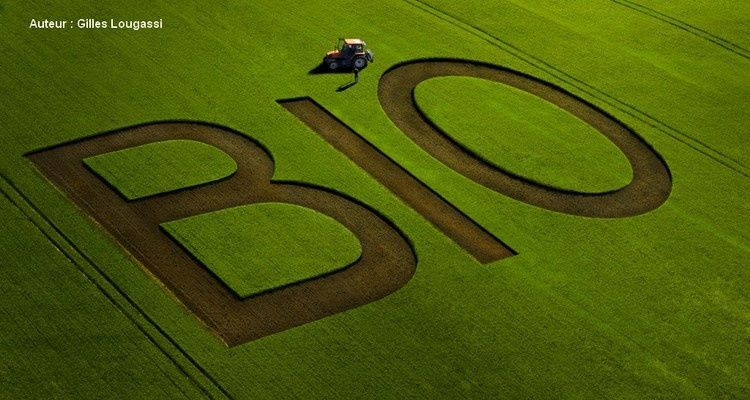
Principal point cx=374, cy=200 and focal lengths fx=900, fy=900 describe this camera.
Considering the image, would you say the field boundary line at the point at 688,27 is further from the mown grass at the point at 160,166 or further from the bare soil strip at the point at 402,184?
the mown grass at the point at 160,166

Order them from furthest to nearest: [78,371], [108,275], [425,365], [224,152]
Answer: [224,152], [108,275], [425,365], [78,371]

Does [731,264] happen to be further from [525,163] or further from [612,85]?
[612,85]

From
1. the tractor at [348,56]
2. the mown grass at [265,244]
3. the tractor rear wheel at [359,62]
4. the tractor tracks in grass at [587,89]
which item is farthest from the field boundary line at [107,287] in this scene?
the tractor tracks in grass at [587,89]

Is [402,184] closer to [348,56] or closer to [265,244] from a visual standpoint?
[265,244]

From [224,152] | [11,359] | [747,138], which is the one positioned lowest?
[11,359]

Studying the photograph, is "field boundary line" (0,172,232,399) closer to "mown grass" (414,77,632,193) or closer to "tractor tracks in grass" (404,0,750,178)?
"mown grass" (414,77,632,193)

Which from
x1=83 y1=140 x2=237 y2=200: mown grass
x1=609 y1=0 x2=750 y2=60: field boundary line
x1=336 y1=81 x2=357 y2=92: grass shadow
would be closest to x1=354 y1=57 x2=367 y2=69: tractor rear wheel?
x1=336 y1=81 x2=357 y2=92: grass shadow

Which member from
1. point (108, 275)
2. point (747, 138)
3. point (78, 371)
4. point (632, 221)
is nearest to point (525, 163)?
point (632, 221)

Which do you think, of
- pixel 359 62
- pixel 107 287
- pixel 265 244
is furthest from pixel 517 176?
pixel 107 287
